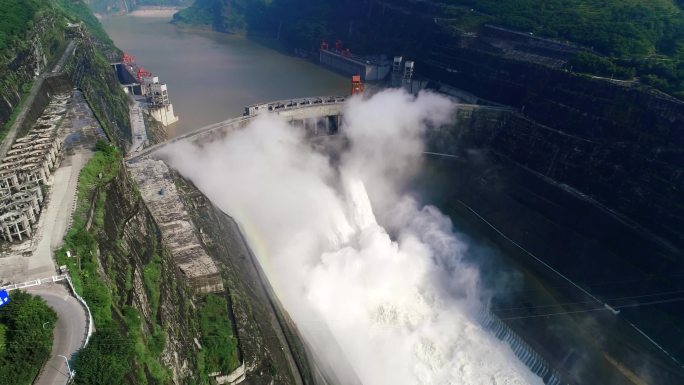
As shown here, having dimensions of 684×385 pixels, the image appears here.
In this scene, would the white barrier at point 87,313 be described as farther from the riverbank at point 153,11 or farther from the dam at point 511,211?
the riverbank at point 153,11

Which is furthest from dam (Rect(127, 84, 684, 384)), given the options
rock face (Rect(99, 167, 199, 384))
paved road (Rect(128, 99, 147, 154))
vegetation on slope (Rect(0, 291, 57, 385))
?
vegetation on slope (Rect(0, 291, 57, 385))

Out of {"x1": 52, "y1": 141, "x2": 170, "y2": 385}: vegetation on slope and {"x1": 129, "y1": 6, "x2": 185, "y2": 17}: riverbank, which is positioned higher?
{"x1": 52, "y1": 141, "x2": 170, "y2": 385}: vegetation on slope

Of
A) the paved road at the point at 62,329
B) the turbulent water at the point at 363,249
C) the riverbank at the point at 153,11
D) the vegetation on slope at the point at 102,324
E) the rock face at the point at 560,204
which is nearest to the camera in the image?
the paved road at the point at 62,329

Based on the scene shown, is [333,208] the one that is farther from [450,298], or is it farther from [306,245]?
[450,298]

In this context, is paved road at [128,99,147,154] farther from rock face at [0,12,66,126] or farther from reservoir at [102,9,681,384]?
rock face at [0,12,66,126]

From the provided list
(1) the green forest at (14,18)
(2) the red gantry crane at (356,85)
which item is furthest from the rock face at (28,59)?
(2) the red gantry crane at (356,85)

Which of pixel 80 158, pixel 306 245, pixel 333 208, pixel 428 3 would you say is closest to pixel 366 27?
pixel 428 3

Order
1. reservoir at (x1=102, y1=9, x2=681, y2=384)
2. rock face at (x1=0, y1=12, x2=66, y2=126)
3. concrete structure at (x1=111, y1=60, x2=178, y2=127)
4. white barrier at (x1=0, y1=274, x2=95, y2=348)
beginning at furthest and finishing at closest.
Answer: concrete structure at (x1=111, y1=60, x2=178, y2=127)
rock face at (x1=0, y1=12, x2=66, y2=126)
reservoir at (x1=102, y1=9, x2=681, y2=384)
white barrier at (x1=0, y1=274, x2=95, y2=348)

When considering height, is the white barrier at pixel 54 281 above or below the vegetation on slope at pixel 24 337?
below
